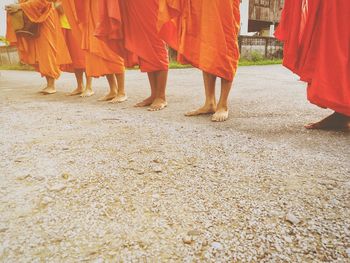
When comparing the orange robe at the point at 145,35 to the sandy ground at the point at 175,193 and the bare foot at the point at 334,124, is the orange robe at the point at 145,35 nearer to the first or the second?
the sandy ground at the point at 175,193

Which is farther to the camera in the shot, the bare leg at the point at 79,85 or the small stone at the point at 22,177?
the bare leg at the point at 79,85

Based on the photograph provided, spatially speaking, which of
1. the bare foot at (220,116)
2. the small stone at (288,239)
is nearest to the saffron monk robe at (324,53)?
the bare foot at (220,116)

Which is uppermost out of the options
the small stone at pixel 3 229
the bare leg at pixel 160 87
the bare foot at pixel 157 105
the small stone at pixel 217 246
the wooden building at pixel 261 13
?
the wooden building at pixel 261 13

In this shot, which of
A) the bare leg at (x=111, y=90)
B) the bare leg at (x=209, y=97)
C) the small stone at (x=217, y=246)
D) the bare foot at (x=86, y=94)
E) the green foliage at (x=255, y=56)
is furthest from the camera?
the green foliage at (x=255, y=56)

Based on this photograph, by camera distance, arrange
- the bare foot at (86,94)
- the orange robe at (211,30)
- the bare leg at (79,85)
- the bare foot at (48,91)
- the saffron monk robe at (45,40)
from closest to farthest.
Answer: the orange robe at (211,30) → the bare foot at (86,94) → the saffron monk robe at (45,40) → the bare leg at (79,85) → the bare foot at (48,91)

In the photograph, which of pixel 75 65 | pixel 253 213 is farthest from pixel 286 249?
pixel 75 65

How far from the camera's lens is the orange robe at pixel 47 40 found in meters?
3.81

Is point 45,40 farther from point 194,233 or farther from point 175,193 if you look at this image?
point 194,233

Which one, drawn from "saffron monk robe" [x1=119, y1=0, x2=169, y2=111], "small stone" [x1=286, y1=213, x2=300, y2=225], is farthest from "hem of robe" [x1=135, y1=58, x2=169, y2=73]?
"small stone" [x1=286, y1=213, x2=300, y2=225]

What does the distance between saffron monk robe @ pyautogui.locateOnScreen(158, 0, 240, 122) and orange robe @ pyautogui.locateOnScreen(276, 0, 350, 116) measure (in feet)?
1.47

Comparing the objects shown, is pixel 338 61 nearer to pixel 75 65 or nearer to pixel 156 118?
pixel 156 118

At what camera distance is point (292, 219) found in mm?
904

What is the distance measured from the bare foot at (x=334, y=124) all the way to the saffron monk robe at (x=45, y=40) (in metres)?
3.08

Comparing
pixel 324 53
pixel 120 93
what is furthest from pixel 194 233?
pixel 120 93
